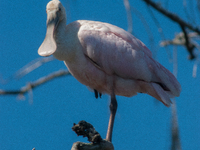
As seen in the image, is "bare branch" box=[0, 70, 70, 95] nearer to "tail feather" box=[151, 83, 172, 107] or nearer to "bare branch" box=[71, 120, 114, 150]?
"tail feather" box=[151, 83, 172, 107]

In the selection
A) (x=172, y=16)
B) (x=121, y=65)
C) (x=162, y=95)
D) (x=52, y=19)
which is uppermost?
(x=52, y=19)

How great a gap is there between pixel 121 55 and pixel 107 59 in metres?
0.23

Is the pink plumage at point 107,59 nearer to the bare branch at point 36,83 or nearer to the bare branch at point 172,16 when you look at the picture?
the bare branch at point 36,83

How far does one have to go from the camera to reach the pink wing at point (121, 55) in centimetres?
554

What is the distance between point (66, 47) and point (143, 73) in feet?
3.80

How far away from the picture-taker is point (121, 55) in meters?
5.71

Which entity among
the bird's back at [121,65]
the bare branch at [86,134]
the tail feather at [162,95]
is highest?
the bird's back at [121,65]

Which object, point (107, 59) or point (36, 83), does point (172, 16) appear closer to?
point (107, 59)

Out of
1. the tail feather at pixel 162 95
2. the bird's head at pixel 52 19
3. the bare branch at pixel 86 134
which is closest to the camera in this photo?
the bare branch at pixel 86 134

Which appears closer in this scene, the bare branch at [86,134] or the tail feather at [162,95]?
the bare branch at [86,134]

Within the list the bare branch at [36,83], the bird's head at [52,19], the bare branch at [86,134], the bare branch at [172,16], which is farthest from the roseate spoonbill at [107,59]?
the bare branch at [172,16]

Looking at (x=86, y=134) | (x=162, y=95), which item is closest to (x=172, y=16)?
(x=86, y=134)

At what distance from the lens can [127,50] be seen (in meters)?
5.75

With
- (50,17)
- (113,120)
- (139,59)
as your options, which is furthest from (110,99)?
(50,17)
